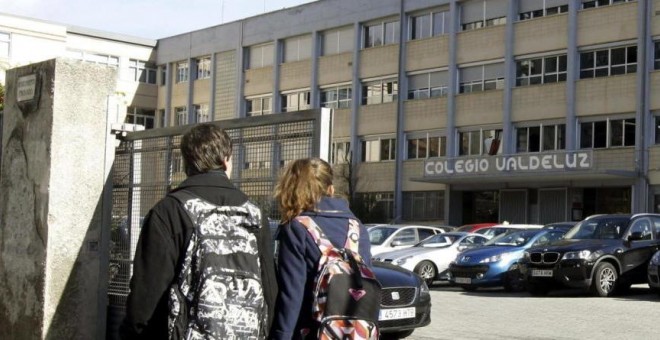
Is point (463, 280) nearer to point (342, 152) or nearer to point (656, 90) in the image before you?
point (656, 90)

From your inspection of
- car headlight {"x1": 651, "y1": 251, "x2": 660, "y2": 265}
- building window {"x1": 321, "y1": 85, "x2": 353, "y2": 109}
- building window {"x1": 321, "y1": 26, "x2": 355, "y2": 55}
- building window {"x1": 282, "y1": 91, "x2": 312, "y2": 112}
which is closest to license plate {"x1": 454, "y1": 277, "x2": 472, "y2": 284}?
car headlight {"x1": 651, "y1": 251, "x2": 660, "y2": 265}

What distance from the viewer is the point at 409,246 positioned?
24391 mm

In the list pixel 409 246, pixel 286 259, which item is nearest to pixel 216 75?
pixel 409 246

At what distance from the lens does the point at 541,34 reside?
42531 millimetres

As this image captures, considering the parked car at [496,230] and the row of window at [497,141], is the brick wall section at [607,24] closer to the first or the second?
the row of window at [497,141]

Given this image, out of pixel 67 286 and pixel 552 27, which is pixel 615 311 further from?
pixel 552 27

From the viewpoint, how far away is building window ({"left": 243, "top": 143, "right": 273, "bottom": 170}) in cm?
763

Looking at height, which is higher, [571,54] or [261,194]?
[571,54]

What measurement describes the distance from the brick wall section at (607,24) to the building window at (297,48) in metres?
17.0

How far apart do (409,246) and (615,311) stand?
865cm

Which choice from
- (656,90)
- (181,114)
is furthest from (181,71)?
(656,90)

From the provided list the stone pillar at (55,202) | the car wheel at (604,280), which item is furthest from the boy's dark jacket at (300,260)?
the car wheel at (604,280)

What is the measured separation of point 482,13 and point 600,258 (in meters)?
28.0

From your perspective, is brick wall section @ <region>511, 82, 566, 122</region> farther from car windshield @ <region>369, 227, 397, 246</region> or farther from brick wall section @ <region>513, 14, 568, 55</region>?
car windshield @ <region>369, 227, 397, 246</region>
